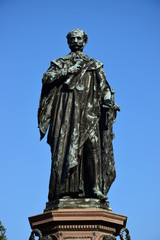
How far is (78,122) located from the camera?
1245 cm

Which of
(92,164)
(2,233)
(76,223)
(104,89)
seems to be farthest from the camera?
(2,233)

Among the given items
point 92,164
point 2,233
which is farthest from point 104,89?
point 2,233

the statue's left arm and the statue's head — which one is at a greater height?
the statue's head

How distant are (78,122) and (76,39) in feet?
7.08

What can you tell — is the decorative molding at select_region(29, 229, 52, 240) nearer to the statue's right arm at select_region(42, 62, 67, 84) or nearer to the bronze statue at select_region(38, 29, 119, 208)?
the bronze statue at select_region(38, 29, 119, 208)

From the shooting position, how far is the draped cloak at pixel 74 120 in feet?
39.6

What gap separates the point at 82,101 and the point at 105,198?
226 centimetres

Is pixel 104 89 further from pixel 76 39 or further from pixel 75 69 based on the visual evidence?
pixel 76 39

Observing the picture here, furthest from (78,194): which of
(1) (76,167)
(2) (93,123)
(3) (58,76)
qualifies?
(3) (58,76)

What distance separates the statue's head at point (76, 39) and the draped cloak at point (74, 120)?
0.68 feet

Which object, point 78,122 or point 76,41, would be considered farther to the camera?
point 76,41

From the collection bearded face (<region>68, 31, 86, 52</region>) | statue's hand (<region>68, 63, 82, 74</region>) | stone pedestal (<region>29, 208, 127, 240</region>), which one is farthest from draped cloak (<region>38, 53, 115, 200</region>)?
stone pedestal (<region>29, 208, 127, 240</region>)

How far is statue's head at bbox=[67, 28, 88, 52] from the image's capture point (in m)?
13.4

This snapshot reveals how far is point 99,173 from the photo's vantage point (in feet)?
40.8
